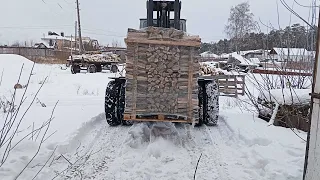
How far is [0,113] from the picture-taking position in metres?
6.79

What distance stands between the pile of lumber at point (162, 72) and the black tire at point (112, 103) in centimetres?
122

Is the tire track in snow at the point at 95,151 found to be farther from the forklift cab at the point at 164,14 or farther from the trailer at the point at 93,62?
the trailer at the point at 93,62

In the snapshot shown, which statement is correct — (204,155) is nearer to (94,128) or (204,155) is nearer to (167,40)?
(167,40)

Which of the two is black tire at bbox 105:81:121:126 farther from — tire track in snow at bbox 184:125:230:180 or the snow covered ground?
tire track in snow at bbox 184:125:230:180

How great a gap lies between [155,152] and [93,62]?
867 inches

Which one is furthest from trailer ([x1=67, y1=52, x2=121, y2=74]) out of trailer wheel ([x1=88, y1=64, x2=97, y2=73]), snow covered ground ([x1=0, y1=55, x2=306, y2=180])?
snow covered ground ([x1=0, y1=55, x2=306, y2=180])


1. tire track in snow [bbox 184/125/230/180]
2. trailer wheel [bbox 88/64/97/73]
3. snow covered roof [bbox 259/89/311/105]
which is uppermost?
trailer wheel [bbox 88/64/97/73]

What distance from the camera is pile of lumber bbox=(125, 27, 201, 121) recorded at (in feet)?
16.4

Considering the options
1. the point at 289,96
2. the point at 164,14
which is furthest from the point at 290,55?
the point at 164,14

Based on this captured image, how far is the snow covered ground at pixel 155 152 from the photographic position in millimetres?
3893

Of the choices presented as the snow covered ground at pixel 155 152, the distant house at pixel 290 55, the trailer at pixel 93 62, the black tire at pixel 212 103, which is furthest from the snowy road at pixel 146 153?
the trailer at pixel 93 62

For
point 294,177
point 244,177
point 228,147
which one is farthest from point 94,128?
point 294,177

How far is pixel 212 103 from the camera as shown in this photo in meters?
6.18

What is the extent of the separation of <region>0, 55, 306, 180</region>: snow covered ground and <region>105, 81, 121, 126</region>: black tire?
8.4 inches
